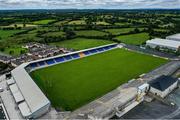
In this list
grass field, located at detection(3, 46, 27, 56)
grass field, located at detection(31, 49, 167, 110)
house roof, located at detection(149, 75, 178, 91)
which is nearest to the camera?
house roof, located at detection(149, 75, 178, 91)

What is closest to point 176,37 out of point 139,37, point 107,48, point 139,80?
point 139,37

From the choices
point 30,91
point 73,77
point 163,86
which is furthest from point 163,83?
point 30,91

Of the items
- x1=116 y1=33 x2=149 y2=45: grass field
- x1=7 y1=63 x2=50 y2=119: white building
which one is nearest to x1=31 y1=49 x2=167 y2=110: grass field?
x1=7 y1=63 x2=50 y2=119: white building

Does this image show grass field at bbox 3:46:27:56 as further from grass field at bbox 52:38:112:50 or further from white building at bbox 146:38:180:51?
white building at bbox 146:38:180:51

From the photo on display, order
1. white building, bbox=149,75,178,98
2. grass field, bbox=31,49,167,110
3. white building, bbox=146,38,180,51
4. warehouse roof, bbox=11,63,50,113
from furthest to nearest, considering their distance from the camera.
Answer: white building, bbox=146,38,180,51
grass field, bbox=31,49,167,110
white building, bbox=149,75,178,98
warehouse roof, bbox=11,63,50,113

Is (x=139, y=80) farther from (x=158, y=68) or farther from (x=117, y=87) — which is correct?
(x=158, y=68)

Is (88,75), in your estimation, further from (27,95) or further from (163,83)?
(163,83)
